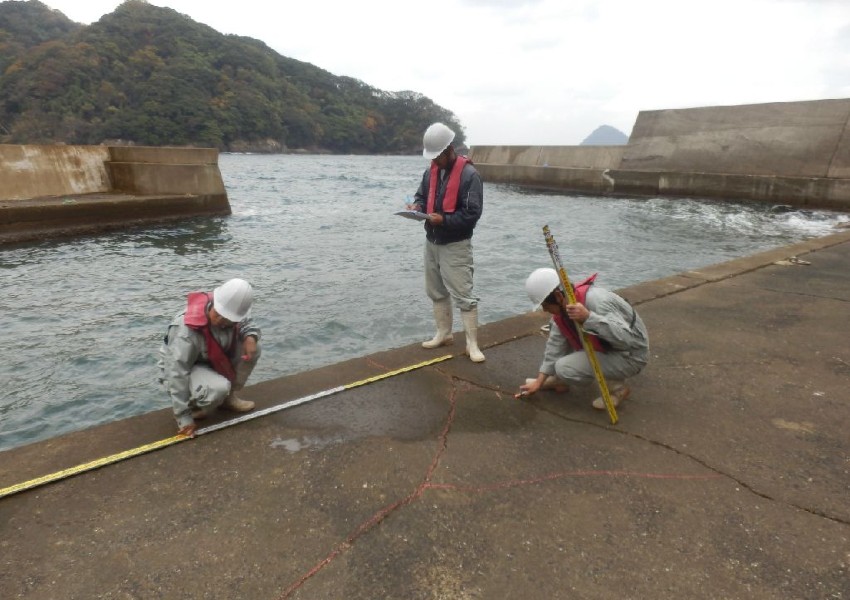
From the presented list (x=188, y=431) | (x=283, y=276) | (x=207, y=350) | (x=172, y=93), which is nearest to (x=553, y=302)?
(x=207, y=350)

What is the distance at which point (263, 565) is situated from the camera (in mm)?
2105

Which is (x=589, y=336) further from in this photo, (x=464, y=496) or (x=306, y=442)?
(x=306, y=442)

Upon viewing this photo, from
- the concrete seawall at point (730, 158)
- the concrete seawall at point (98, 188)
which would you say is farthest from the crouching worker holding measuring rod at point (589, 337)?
the concrete seawall at point (730, 158)

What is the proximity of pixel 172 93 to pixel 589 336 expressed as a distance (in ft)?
315

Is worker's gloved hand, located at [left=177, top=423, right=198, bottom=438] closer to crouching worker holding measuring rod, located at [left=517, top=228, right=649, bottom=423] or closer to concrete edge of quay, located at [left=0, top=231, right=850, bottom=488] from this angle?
concrete edge of quay, located at [left=0, top=231, right=850, bottom=488]

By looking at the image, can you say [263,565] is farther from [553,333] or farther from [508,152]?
[508,152]

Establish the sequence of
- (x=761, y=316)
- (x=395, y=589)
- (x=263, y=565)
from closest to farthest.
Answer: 1. (x=395, y=589)
2. (x=263, y=565)
3. (x=761, y=316)

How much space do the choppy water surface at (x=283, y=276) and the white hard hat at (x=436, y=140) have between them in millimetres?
2834

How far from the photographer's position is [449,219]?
13.2 ft

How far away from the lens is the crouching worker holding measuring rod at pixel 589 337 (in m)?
3.00

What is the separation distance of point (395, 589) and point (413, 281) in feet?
24.5

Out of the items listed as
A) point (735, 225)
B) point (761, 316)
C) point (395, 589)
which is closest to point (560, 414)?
point (395, 589)

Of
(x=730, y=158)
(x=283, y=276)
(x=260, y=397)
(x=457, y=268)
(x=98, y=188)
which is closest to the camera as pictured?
(x=260, y=397)

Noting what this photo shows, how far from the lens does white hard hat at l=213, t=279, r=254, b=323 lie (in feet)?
9.52
